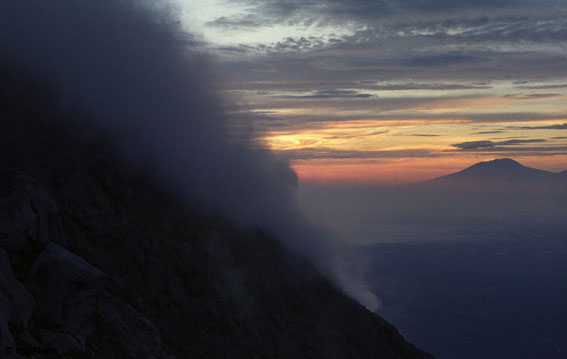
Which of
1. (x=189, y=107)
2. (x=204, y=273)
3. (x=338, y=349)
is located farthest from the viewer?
(x=189, y=107)

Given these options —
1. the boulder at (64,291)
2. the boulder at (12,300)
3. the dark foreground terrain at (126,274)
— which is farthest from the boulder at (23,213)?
the boulder at (12,300)

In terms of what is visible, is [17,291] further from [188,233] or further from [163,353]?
[188,233]

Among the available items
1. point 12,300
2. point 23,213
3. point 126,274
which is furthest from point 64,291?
point 126,274

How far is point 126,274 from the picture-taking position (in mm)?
27844

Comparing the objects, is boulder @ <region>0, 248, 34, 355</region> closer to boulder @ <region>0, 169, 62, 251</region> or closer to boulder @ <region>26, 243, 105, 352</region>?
boulder @ <region>26, 243, 105, 352</region>

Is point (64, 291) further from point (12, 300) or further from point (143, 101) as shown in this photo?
point (143, 101)

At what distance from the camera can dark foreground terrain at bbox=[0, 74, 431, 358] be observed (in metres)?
19.4

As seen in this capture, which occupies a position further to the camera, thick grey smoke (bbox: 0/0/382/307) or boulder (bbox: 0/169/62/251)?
thick grey smoke (bbox: 0/0/382/307)

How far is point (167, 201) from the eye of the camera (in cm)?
3859

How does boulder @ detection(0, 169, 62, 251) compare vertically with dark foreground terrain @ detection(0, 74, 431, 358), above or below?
above

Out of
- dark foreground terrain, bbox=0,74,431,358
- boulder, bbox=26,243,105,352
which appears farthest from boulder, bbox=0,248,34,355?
boulder, bbox=26,243,105,352

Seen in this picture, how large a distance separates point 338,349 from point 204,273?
14.5 meters

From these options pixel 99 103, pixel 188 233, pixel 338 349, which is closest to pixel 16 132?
pixel 99 103

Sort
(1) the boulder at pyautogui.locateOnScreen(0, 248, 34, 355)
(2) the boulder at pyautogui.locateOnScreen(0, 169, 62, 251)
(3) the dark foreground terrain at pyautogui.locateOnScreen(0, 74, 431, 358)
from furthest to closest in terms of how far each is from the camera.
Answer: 1. (2) the boulder at pyautogui.locateOnScreen(0, 169, 62, 251)
2. (3) the dark foreground terrain at pyautogui.locateOnScreen(0, 74, 431, 358)
3. (1) the boulder at pyautogui.locateOnScreen(0, 248, 34, 355)
